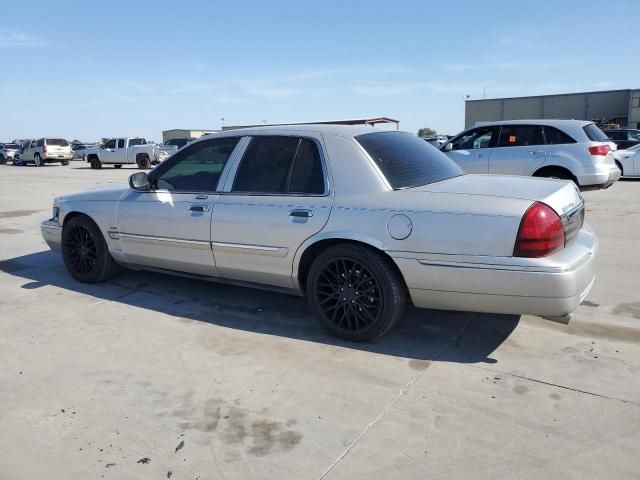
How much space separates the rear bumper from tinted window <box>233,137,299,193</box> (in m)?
6.82

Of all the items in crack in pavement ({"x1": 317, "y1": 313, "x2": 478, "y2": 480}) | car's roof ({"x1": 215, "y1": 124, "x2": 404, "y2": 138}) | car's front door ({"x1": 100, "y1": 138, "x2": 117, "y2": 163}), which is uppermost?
car's front door ({"x1": 100, "y1": 138, "x2": 117, "y2": 163})

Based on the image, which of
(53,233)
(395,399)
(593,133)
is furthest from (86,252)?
(593,133)

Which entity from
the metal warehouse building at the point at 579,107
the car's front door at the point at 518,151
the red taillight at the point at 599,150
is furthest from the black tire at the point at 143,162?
the metal warehouse building at the point at 579,107

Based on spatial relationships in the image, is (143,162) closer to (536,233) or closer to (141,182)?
(141,182)

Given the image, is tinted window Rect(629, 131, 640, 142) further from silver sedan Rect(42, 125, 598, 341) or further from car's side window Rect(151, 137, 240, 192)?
car's side window Rect(151, 137, 240, 192)

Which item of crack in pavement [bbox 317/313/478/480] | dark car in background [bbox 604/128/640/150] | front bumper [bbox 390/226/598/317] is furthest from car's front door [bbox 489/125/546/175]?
dark car in background [bbox 604/128/640/150]

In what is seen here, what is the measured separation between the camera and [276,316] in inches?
180

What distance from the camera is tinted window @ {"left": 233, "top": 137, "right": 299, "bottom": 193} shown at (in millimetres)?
4289

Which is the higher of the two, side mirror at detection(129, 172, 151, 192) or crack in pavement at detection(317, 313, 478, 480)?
side mirror at detection(129, 172, 151, 192)

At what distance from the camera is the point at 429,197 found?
12.0ft

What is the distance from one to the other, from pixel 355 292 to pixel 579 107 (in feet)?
170

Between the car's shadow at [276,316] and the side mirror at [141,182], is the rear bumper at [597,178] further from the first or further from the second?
the side mirror at [141,182]

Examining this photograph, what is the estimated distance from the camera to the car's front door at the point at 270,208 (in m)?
4.06

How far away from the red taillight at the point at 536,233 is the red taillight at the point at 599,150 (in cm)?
679
